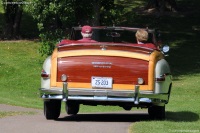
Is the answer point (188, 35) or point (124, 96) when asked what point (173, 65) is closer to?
point (188, 35)

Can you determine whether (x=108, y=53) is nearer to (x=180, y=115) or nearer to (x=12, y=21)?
(x=180, y=115)

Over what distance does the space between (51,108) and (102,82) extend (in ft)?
4.31

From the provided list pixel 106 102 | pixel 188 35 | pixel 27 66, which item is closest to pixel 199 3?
pixel 188 35

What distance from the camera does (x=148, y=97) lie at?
38.1 ft

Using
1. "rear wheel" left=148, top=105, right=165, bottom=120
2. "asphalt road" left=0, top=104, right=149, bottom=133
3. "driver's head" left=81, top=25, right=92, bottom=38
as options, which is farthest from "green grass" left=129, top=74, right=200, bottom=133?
"driver's head" left=81, top=25, right=92, bottom=38

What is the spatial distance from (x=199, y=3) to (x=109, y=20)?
1993 centimetres

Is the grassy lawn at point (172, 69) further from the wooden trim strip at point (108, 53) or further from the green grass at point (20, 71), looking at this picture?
the wooden trim strip at point (108, 53)

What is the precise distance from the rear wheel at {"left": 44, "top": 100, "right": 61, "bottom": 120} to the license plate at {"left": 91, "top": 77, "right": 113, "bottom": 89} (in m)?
1.05

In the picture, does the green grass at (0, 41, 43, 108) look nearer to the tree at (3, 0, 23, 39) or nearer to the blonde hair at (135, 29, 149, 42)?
the tree at (3, 0, 23, 39)

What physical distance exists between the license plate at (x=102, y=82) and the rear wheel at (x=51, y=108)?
3.44 ft

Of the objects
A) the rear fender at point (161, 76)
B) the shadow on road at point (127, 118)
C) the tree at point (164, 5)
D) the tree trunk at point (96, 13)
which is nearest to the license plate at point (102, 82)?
the rear fender at point (161, 76)

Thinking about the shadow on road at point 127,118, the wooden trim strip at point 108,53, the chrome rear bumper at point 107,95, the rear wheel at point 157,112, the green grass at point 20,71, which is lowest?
the green grass at point 20,71

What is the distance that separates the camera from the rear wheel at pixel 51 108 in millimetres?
12398

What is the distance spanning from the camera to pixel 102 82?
458 inches
